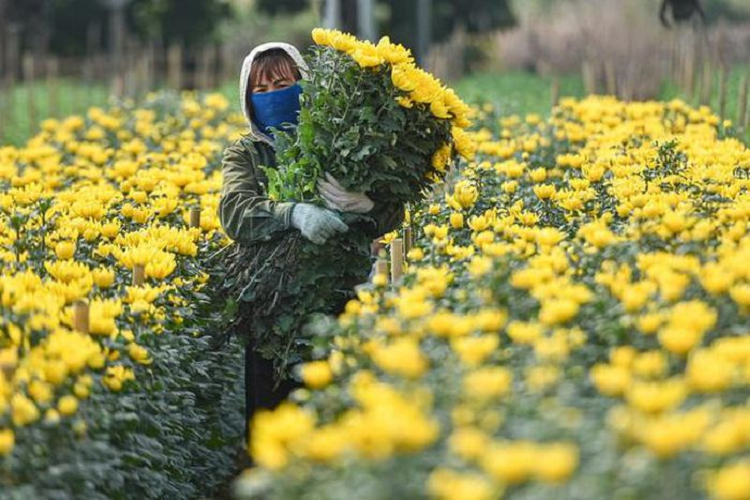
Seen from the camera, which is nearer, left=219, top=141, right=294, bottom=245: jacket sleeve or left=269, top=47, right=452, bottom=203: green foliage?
left=269, top=47, right=452, bottom=203: green foliage

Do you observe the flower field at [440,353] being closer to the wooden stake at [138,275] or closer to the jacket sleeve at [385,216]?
the wooden stake at [138,275]

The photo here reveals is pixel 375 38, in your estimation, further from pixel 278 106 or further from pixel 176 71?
pixel 278 106

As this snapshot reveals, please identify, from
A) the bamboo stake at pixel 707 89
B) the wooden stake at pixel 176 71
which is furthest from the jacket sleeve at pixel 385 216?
the wooden stake at pixel 176 71

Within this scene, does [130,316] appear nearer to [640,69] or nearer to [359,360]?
[359,360]

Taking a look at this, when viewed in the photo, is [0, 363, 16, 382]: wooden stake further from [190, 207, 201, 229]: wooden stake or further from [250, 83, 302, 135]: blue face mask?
[190, 207, 201, 229]: wooden stake

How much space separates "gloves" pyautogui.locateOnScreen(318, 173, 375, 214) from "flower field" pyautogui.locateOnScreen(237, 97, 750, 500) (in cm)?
31

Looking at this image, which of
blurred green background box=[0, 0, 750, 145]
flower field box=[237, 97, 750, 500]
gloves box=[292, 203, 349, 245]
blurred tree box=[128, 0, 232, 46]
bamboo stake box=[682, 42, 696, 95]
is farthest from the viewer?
blurred tree box=[128, 0, 232, 46]

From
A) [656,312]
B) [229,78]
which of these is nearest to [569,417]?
[656,312]

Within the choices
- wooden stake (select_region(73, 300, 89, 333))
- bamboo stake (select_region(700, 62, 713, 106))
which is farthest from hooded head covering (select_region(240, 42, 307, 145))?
bamboo stake (select_region(700, 62, 713, 106))

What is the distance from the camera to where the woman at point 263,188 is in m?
4.59

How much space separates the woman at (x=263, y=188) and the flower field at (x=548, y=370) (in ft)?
1.24

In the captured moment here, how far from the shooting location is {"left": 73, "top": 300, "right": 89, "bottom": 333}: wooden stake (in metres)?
3.48

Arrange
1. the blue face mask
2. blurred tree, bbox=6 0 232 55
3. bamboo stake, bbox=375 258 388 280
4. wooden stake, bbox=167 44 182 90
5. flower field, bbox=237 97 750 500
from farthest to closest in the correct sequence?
blurred tree, bbox=6 0 232 55
wooden stake, bbox=167 44 182 90
the blue face mask
bamboo stake, bbox=375 258 388 280
flower field, bbox=237 97 750 500

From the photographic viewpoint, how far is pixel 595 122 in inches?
296
